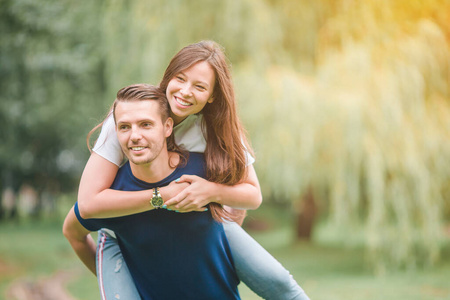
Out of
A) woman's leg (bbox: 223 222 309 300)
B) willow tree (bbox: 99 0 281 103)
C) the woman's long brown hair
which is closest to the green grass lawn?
willow tree (bbox: 99 0 281 103)

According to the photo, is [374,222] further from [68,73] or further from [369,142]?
[68,73]

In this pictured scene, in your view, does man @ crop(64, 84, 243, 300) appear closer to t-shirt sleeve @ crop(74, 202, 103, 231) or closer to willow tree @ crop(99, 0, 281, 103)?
t-shirt sleeve @ crop(74, 202, 103, 231)

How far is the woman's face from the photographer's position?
241 centimetres

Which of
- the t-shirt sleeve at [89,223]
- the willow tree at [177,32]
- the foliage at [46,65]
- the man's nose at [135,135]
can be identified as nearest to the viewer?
the man's nose at [135,135]

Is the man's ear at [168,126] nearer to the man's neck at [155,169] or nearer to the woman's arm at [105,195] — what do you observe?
the man's neck at [155,169]

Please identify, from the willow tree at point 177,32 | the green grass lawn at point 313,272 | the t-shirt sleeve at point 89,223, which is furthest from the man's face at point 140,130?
the willow tree at point 177,32

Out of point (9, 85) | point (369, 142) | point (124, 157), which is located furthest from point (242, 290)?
point (124, 157)

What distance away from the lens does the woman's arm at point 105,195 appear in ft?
7.47

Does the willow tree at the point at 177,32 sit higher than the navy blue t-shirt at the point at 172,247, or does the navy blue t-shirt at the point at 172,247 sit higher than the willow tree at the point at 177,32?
the willow tree at the point at 177,32

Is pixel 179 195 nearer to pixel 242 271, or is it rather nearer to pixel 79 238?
pixel 242 271

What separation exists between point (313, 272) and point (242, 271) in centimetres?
615

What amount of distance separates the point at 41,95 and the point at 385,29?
735 centimetres

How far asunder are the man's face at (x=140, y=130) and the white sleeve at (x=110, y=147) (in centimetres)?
10

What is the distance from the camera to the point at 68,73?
9.91 meters
